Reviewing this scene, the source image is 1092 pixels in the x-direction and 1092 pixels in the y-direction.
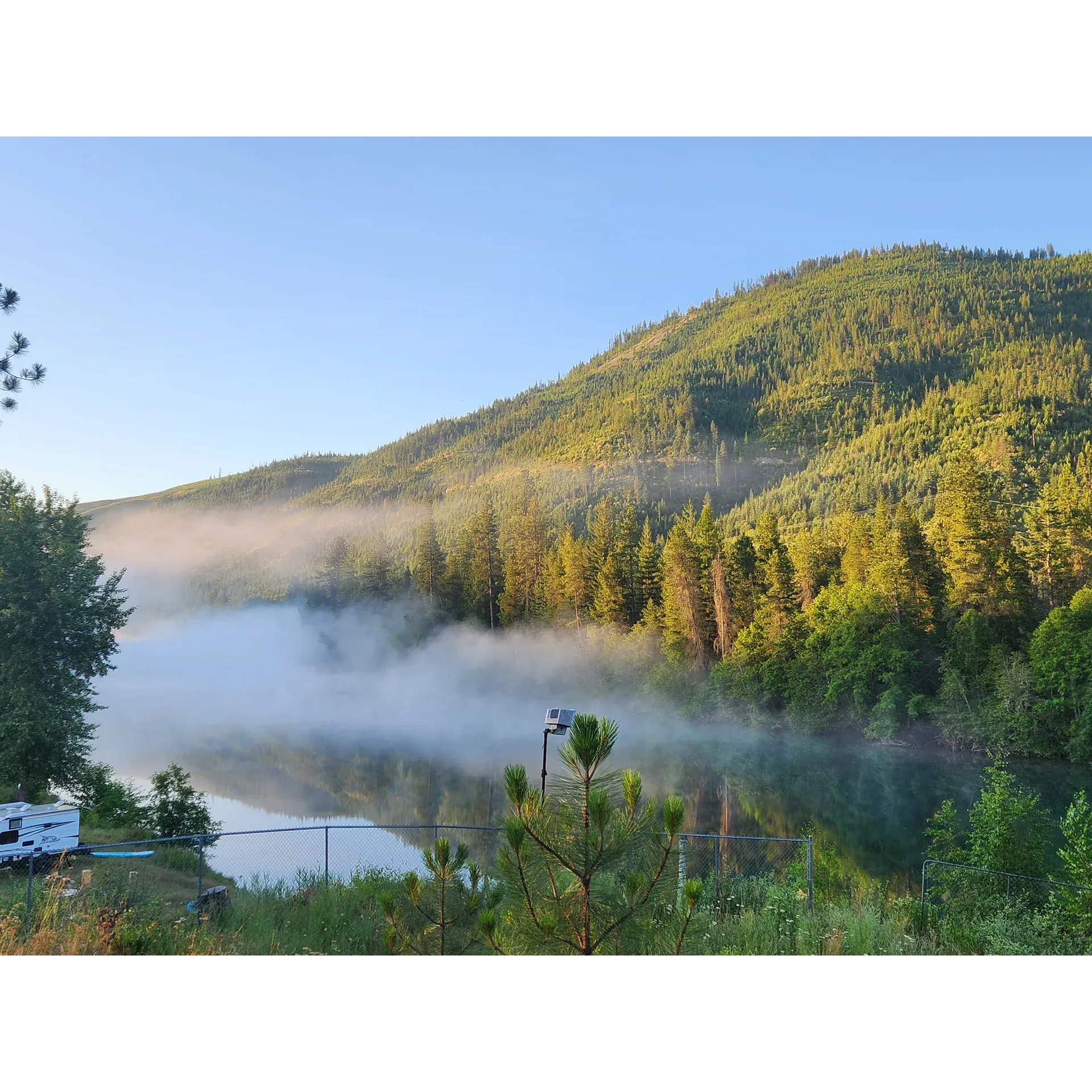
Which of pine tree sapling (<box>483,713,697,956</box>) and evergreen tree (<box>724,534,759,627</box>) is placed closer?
pine tree sapling (<box>483,713,697,956</box>)

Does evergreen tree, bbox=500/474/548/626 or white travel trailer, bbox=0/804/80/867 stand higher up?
evergreen tree, bbox=500/474/548/626

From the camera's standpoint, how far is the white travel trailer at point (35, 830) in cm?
805

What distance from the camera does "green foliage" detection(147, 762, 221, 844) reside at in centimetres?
1145

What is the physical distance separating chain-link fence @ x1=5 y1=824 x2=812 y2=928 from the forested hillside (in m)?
10.6

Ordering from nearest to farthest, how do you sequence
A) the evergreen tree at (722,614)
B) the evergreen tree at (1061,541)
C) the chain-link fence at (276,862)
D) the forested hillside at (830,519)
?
the chain-link fence at (276,862) < the evergreen tree at (1061,541) < the forested hillside at (830,519) < the evergreen tree at (722,614)

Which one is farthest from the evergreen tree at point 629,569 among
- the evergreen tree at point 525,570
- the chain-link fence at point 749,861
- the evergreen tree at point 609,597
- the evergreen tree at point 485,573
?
the chain-link fence at point 749,861

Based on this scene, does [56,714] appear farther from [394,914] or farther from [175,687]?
[175,687]

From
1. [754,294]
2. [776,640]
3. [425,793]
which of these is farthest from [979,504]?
[754,294]

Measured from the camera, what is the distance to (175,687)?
87.9 feet

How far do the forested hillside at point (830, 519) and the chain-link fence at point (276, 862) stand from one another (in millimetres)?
10558

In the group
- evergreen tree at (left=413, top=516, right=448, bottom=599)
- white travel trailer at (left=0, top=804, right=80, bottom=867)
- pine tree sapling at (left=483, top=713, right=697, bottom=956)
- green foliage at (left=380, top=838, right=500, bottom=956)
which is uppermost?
A: evergreen tree at (left=413, top=516, right=448, bottom=599)

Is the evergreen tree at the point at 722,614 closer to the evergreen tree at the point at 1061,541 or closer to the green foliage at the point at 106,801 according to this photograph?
the evergreen tree at the point at 1061,541

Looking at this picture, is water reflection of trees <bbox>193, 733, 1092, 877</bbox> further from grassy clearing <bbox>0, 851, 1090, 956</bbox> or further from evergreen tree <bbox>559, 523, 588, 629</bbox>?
evergreen tree <bbox>559, 523, 588, 629</bbox>

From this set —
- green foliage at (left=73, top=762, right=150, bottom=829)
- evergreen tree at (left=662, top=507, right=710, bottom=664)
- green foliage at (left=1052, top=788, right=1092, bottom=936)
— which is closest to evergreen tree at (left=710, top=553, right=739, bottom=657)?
evergreen tree at (left=662, top=507, right=710, bottom=664)
